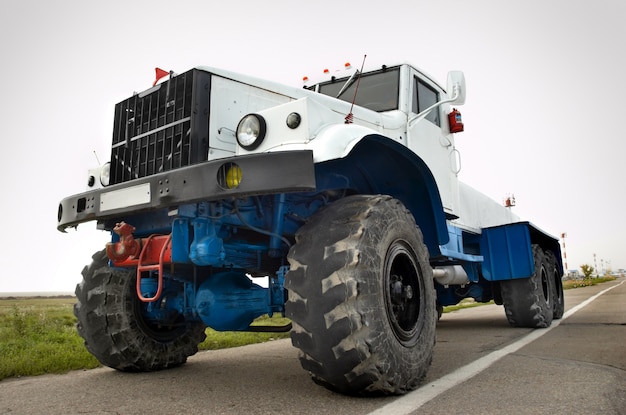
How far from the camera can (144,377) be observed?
13.3 feet

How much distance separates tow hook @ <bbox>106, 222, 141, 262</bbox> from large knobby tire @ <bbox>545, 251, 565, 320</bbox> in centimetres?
754

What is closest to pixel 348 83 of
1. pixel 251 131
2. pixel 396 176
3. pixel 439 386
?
pixel 396 176

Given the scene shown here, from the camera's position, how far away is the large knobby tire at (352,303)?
9.09ft

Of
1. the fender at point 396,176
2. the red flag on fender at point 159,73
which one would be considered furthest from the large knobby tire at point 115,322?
the fender at point 396,176

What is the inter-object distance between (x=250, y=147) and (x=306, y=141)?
0.43 metres

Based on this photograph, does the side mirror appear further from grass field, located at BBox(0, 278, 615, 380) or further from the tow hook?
grass field, located at BBox(0, 278, 615, 380)

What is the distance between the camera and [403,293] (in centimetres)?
353

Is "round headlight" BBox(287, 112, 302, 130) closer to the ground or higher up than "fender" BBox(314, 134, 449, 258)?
higher up

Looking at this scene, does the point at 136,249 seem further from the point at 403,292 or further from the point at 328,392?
the point at 403,292

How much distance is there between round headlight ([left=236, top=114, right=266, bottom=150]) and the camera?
3330mm

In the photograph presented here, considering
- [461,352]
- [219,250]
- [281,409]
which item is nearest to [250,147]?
[219,250]

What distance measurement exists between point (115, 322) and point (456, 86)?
3892mm

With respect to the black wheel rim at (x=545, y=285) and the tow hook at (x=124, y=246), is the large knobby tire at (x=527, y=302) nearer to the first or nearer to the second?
the black wheel rim at (x=545, y=285)

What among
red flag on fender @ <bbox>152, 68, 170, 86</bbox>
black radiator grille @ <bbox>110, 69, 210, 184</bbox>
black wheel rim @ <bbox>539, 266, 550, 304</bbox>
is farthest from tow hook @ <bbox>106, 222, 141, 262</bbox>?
black wheel rim @ <bbox>539, 266, 550, 304</bbox>
